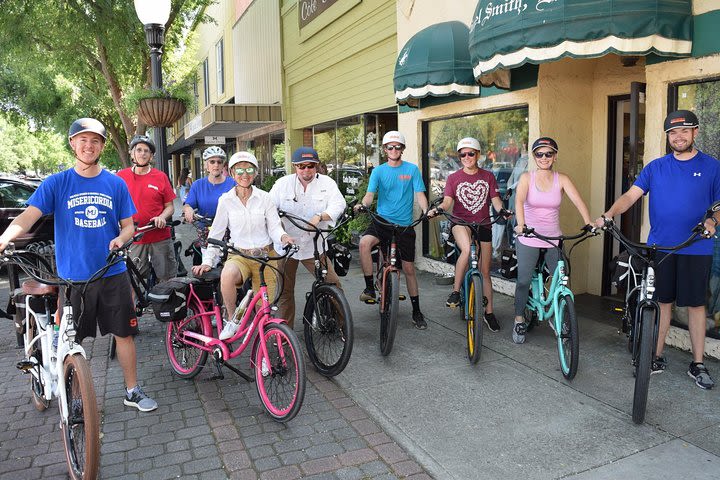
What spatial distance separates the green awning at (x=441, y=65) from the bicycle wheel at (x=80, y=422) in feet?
17.8

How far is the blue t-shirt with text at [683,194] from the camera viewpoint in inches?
169

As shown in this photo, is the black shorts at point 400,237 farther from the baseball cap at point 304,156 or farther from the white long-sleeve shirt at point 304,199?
the baseball cap at point 304,156

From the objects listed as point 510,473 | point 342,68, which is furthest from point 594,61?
point 342,68

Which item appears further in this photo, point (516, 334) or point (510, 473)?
point (516, 334)

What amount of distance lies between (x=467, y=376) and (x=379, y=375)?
0.69m

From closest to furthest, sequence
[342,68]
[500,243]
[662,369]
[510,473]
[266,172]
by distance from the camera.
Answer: [510,473], [662,369], [500,243], [342,68], [266,172]

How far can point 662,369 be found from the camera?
4668 mm

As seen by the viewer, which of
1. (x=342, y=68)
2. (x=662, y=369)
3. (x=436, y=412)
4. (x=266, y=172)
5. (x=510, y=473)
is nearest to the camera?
(x=510, y=473)

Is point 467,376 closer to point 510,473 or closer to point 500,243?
point 510,473

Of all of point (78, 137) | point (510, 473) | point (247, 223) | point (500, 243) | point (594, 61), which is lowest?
point (510, 473)

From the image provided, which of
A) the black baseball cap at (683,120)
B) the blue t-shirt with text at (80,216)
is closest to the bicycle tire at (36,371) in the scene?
the blue t-shirt with text at (80,216)

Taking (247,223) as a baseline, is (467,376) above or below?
below

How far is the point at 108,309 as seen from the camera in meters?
3.93

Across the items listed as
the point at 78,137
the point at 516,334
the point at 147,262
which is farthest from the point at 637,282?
the point at 147,262
